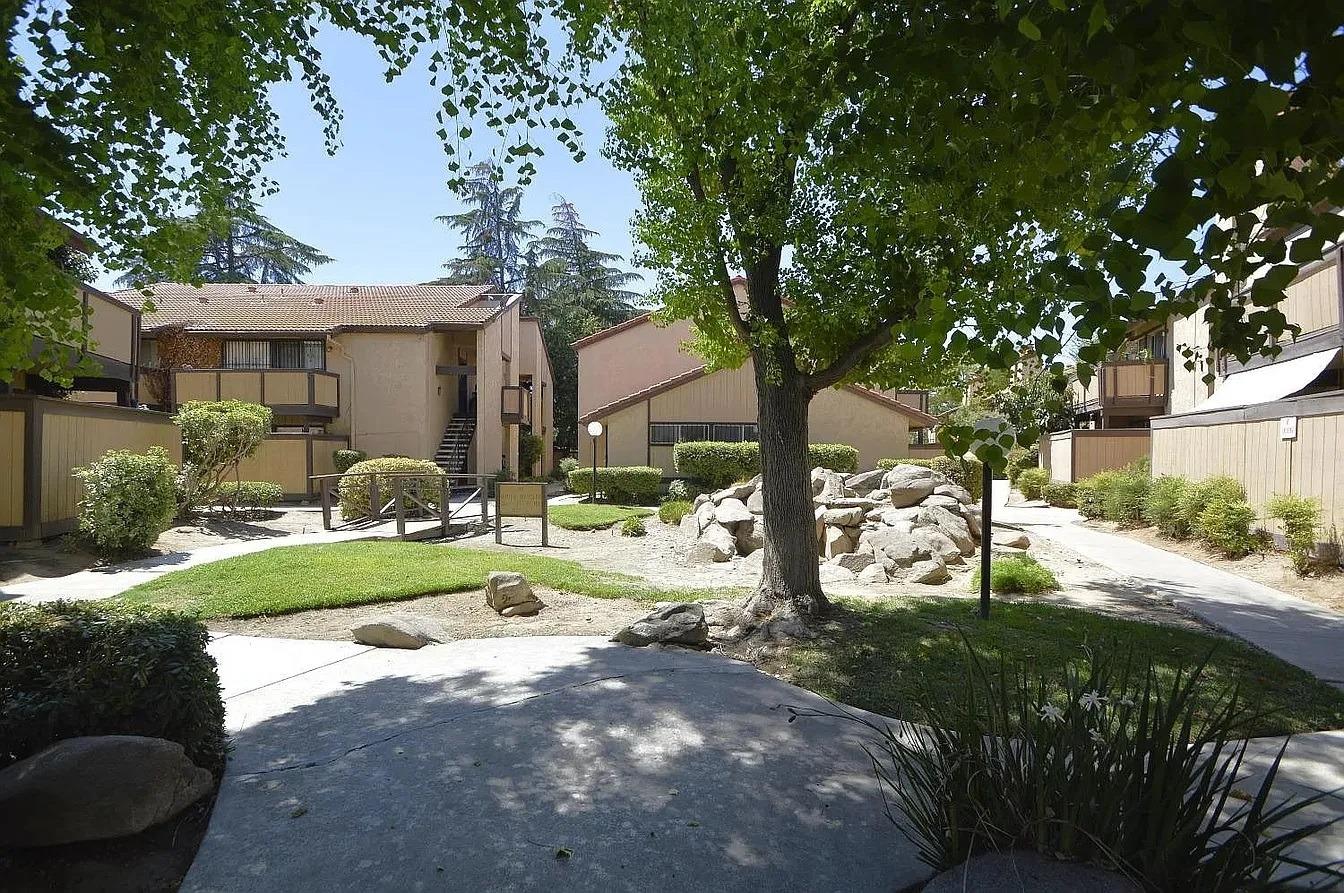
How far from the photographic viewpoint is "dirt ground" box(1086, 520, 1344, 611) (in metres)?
8.77

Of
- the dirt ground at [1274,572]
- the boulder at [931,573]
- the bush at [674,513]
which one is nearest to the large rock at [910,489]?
the boulder at [931,573]

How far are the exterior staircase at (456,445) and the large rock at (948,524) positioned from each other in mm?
18419

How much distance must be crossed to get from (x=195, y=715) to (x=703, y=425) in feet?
73.7

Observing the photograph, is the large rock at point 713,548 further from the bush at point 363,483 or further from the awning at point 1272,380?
the awning at point 1272,380

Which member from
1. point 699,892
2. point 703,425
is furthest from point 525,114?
point 703,425

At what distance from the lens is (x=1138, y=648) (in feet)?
19.8

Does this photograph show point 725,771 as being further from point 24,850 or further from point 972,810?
point 24,850

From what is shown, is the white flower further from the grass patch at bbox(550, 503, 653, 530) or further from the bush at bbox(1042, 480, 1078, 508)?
the bush at bbox(1042, 480, 1078, 508)

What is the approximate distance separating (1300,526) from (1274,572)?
0.73m

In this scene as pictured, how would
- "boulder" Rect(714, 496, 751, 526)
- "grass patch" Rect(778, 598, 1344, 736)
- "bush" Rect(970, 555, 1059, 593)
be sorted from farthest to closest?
"boulder" Rect(714, 496, 751, 526), "bush" Rect(970, 555, 1059, 593), "grass patch" Rect(778, 598, 1344, 736)

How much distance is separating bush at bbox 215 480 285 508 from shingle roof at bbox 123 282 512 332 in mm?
9198

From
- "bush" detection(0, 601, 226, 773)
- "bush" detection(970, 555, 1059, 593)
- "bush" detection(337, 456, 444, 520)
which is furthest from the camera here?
"bush" detection(337, 456, 444, 520)

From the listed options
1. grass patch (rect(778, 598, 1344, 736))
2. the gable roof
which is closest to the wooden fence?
grass patch (rect(778, 598, 1344, 736))

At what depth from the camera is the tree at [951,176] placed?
68.7 inches
